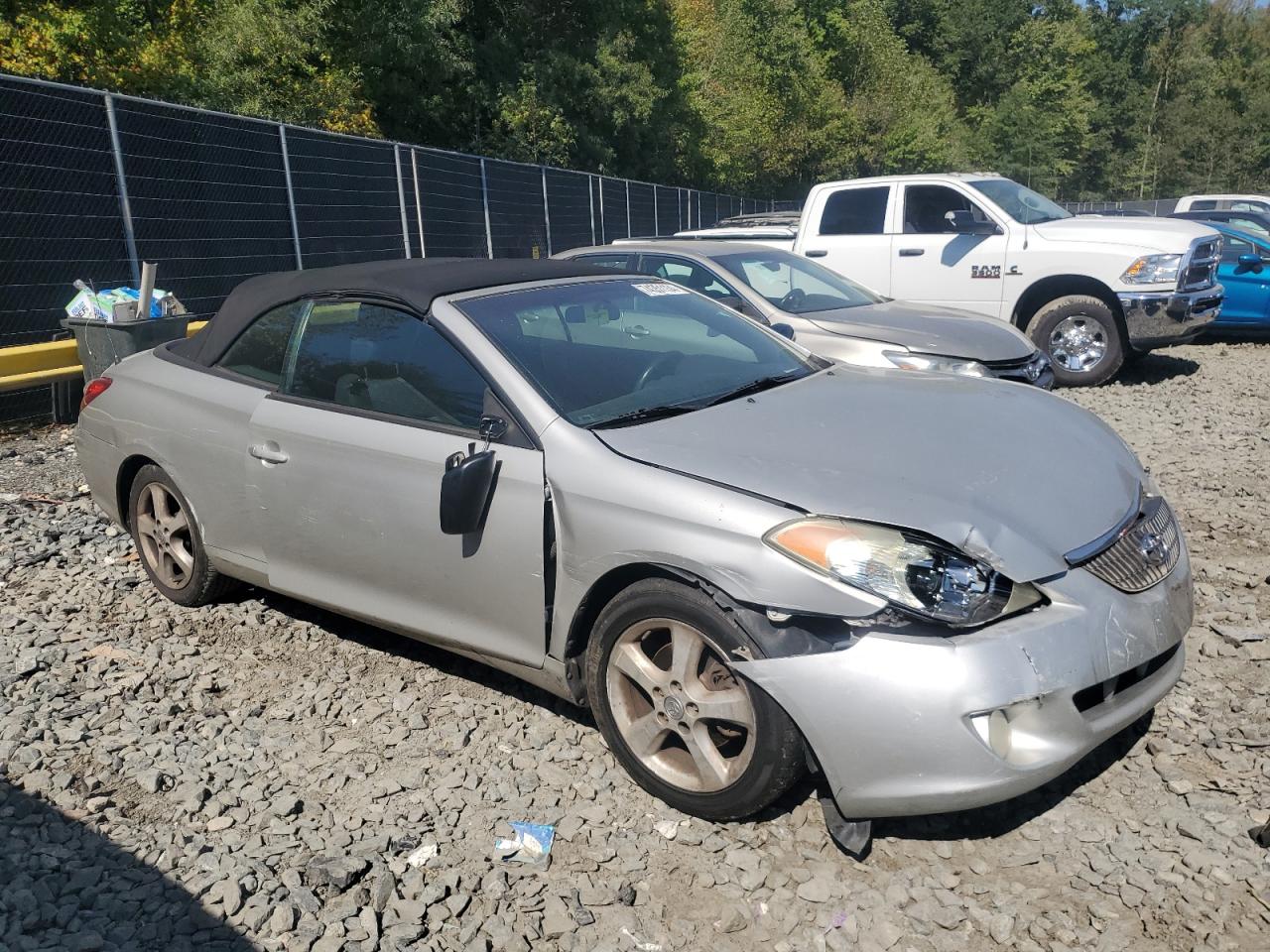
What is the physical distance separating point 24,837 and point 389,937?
1260mm

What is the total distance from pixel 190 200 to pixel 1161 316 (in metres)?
9.07

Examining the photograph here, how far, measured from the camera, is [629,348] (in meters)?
3.76

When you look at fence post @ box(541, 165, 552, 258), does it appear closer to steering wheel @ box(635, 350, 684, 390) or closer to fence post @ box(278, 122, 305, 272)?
fence post @ box(278, 122, 305, 272)

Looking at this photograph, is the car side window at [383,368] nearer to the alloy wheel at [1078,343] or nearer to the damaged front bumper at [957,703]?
the damaged front bumper at [957,703]

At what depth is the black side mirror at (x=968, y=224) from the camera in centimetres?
938

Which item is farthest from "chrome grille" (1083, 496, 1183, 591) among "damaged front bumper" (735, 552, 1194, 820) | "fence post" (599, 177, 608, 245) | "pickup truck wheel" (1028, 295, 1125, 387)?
"fence post" (599, 177, 608, 245)

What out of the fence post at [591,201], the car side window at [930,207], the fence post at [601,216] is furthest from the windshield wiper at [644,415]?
the fence post at [601,216]

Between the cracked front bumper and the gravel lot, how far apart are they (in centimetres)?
520

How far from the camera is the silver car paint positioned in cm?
670

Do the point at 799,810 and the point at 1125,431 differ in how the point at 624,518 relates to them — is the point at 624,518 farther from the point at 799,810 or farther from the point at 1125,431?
the point at 1125,431

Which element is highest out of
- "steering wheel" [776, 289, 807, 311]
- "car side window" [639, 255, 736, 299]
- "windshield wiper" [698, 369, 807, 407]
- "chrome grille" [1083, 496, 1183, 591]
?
"car side window" [639, 255, 736, 299]

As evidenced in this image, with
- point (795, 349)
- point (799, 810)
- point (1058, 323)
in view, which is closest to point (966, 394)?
point (795, 349)

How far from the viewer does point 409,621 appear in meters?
3.47

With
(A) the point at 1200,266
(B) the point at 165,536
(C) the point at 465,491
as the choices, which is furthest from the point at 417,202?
(C) the point at 465,491
